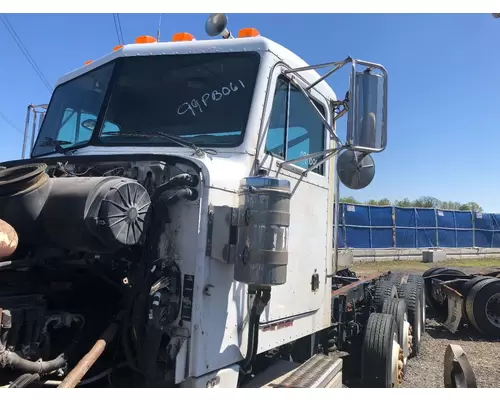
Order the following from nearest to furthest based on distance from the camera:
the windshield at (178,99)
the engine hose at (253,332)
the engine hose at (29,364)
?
the engine hose at (29,364)
the engine hose at (253,332)
the windshield at (178,99)

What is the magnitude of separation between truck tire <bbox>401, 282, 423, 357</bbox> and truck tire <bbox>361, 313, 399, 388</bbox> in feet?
6.21

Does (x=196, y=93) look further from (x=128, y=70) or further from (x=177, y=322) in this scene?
(x=177, y=322)

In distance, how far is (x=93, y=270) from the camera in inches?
107

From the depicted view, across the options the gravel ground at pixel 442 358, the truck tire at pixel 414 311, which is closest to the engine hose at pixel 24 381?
the gravel ground at pixel 442 358

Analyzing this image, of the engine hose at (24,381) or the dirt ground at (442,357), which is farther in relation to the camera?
the dirt ground at (442,357)

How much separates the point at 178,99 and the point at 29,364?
1.81 metres

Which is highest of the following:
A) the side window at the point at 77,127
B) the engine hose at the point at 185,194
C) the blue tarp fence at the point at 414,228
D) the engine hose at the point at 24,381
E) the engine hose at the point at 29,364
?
the blue tarp fence at the point at 414,228

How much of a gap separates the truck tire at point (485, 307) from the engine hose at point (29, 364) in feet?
25.1

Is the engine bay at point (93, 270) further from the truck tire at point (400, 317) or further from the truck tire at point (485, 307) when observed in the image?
the truck tire at point (485, 307)

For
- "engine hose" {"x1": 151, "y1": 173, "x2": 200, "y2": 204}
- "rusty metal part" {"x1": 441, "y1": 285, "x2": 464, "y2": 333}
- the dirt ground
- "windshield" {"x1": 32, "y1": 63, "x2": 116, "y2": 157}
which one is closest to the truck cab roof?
"windshield" {"x1": 32, "y1": 63, "x2": 116, "y2": 157}

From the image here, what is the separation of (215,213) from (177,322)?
0.58 m

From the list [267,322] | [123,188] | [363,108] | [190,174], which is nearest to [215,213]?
[190,174]

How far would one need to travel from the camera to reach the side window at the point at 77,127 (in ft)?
11.1

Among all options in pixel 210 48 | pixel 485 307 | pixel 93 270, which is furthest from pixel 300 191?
pixel 485 307
